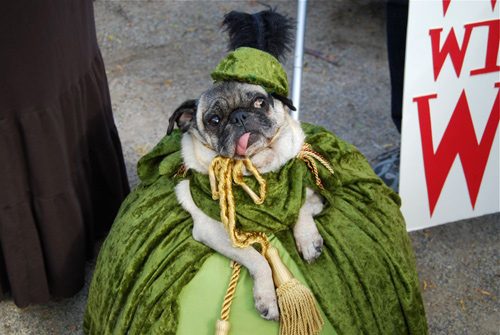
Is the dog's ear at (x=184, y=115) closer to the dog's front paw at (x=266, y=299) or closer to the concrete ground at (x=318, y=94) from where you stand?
the dog's front paw at (x=266, y=299)

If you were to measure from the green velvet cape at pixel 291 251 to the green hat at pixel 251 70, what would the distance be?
1.10 ft

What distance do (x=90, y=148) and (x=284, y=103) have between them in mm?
1310

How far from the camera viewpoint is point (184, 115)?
2.30 m

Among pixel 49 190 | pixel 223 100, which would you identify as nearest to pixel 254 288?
pixel 223 100

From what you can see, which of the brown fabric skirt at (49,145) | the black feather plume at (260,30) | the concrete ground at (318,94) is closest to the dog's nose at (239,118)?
the black feather plume at (260,30)

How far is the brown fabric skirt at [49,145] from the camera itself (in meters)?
2.50

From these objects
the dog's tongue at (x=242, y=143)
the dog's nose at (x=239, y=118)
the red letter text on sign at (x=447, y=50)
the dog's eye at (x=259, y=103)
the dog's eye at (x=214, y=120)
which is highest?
the red letter text on sign at (x=447, y=50)

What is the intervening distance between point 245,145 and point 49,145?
3.64ft

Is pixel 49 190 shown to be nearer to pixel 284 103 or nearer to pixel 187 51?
pixel 284 103

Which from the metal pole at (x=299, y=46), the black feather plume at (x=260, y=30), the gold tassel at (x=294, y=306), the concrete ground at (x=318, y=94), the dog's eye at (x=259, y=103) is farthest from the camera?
the concrete ground at (x=318, y=94)

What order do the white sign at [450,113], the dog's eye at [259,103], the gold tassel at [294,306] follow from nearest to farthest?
the gold tassel at [294,306], the dog's eye at [259,103], the white sign at [450,113]

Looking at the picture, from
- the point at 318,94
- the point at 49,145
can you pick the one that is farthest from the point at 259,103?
the point at 318,94

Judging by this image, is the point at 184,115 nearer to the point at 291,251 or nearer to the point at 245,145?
the point at 245,145

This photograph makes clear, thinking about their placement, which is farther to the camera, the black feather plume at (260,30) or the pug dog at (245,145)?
the black feather plume at (260,30)
